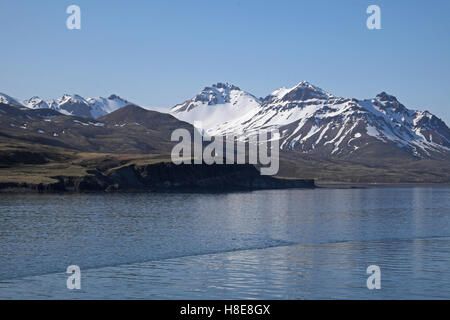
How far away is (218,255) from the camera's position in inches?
2421

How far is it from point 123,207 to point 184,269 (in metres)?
72.8

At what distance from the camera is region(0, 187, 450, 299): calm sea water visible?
44344mm

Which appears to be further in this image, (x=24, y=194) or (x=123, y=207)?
(x=24, y=194)

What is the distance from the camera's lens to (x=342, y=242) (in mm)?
73188

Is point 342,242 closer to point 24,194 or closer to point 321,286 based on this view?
point 321,286

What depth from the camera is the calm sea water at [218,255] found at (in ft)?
145

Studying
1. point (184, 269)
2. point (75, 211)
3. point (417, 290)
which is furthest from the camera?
point (75, 211)
